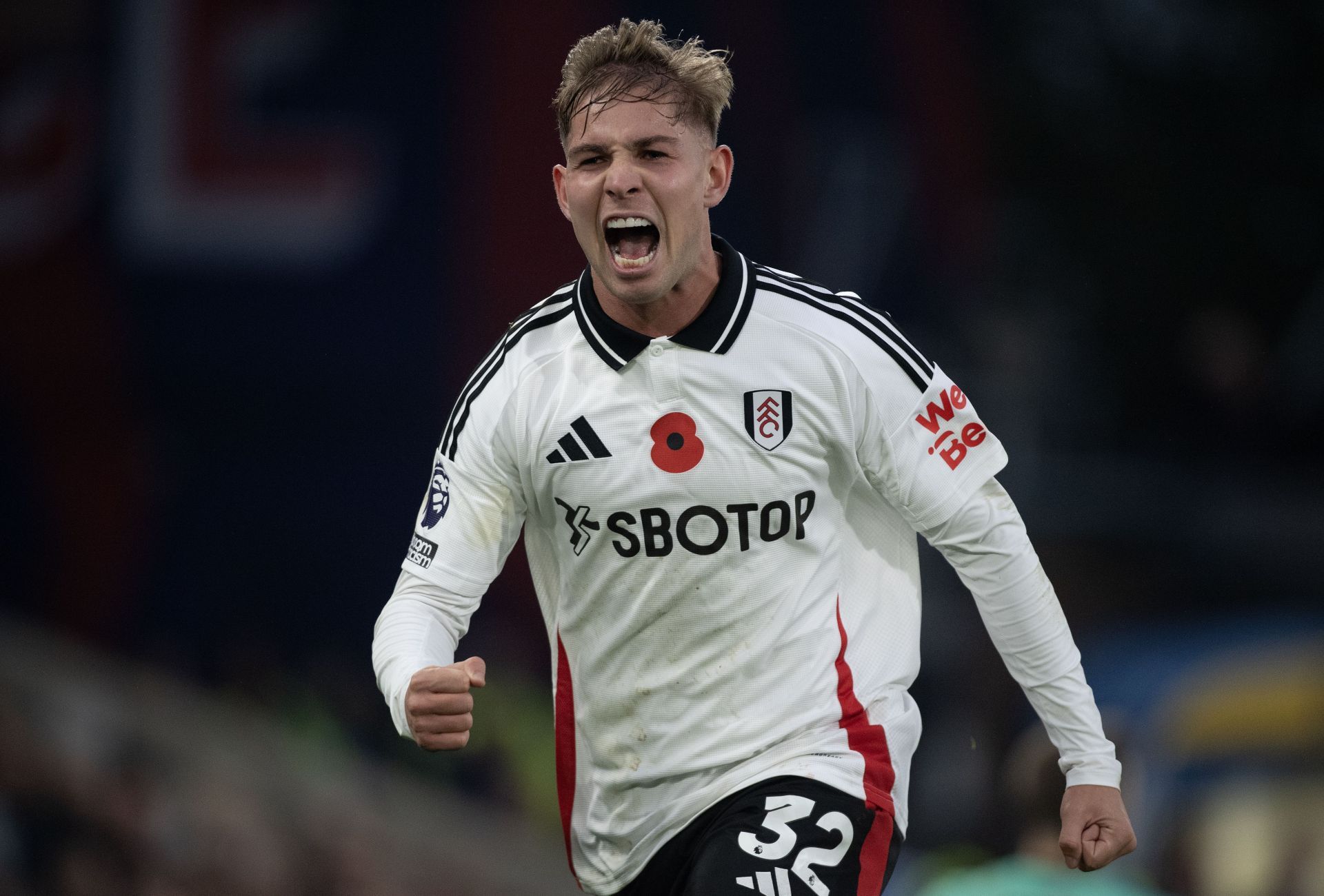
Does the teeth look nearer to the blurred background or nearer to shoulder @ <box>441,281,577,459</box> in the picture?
shoulder @ <box>441,281,577,459</box>

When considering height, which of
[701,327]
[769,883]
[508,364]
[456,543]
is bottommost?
[769,883]

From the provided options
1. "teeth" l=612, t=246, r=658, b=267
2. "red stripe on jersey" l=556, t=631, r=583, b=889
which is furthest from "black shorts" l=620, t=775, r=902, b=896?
"teeth" l=612, t=246, r=658, b=267

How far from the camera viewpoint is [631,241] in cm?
304

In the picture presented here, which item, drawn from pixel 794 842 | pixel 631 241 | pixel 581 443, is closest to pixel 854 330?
pixel 631 241

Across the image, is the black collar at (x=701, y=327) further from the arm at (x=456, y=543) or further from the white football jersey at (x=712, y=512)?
the arm at (x=456, y=543)

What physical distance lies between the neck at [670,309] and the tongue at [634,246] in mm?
78

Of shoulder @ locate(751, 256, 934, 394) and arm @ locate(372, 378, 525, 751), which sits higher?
shoulder @ locate(751, 256, 934, 394)

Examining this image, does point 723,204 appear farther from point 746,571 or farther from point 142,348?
point 746,571

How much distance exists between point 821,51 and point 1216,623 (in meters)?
3.49

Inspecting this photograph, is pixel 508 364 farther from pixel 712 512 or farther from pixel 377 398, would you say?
pixel 377 398

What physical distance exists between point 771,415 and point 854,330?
9.2 inches

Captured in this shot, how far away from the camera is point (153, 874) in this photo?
753cm

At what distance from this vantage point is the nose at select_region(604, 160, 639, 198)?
9.62 feet

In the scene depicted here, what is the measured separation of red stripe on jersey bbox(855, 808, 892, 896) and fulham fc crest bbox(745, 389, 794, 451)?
74cm
